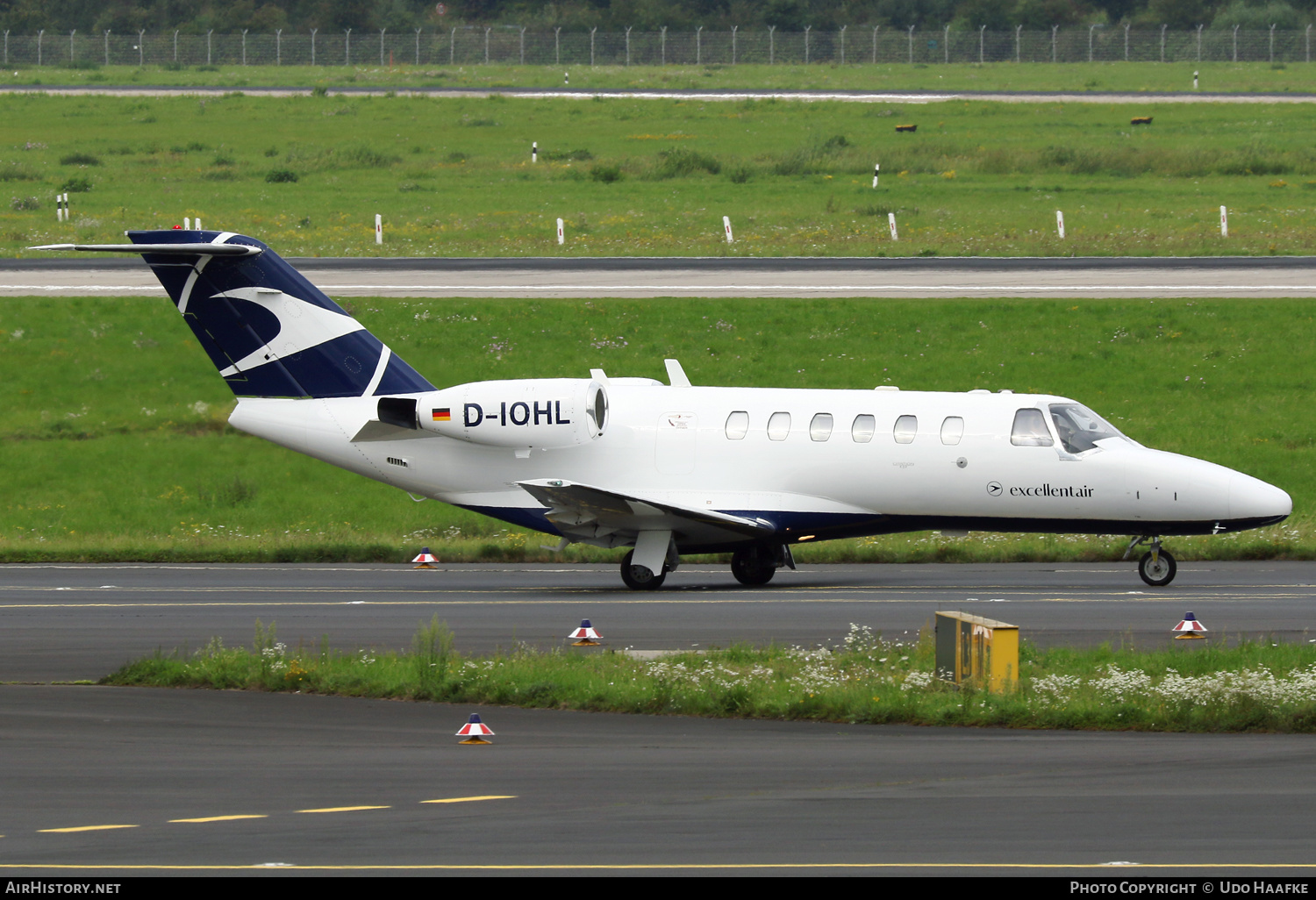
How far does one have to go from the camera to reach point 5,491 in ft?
117

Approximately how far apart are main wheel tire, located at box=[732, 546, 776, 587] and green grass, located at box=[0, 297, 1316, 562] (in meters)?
4.00

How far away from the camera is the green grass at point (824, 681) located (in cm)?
1498

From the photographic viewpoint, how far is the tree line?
121688mm

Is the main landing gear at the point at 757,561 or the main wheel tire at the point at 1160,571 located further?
the main landing gear at the point at 757,561

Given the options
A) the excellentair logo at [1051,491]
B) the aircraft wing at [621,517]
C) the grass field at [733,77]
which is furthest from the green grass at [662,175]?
the excellentair logo at [1051,491]

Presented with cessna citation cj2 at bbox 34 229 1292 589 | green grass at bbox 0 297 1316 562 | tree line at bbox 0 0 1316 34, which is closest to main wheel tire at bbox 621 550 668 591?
cessna citation cj2 at bbox 34 229 1292 589

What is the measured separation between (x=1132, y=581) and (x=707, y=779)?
13220mm

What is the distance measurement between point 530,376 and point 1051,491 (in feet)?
55.8

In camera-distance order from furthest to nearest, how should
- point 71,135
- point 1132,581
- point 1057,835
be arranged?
point 71,135 < point 1132,581 < point 1057,835

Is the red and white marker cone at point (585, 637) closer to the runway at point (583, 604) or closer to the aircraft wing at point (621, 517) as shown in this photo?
the runway at point (583, 604)

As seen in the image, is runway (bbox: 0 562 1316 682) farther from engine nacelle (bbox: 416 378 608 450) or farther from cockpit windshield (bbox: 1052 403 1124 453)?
engine nacelle (bbox: 416 378 608 450)

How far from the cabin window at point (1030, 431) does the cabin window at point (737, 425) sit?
3.78m

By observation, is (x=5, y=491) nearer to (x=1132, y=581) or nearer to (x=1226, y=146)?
(x=1132, y=581)

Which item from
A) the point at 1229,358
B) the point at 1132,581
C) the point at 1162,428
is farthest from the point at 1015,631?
the point at 1229,358
